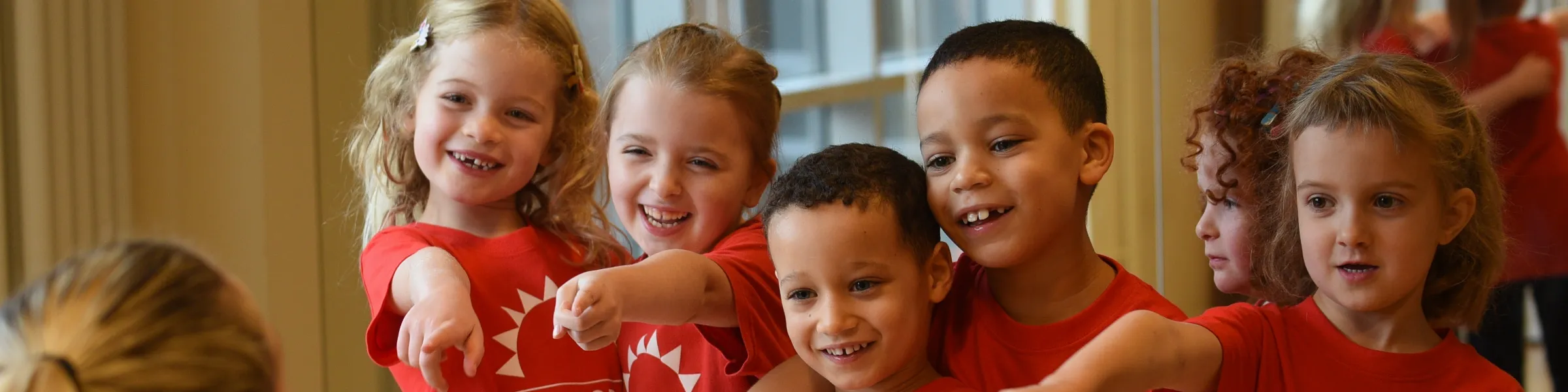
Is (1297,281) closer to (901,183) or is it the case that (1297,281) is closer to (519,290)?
(901,183)

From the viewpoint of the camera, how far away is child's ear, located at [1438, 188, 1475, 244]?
1.05 meters

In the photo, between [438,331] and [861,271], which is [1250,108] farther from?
[438,331]

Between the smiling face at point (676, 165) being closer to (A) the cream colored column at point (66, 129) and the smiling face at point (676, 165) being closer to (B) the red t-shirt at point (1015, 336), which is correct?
(B) the red t-shirt at point (1015, 336)

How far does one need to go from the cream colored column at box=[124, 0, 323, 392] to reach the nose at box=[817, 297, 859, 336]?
1.08m

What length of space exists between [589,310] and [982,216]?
13.1 inches

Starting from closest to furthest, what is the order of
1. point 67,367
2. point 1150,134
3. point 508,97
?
point 67,367
point 508,97
point 1150,134

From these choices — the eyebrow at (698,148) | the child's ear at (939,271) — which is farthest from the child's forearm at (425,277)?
the child's ear at (939,271)

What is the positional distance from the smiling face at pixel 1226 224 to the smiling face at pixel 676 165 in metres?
0.46

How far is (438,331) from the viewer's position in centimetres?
108

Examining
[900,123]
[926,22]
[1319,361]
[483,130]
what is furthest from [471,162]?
[926,22]

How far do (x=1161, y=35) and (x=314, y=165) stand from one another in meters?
1.57

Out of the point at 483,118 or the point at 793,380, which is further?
the point at 483,118

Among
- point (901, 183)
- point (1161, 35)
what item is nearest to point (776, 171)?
point (901, 183)

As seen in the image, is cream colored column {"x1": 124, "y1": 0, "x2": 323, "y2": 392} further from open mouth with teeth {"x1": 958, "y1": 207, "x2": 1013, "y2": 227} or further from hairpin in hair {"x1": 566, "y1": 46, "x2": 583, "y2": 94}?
open mouth with teeth {"x1": 958, "y1": 207, "x2": 1013, "y2": 227}
